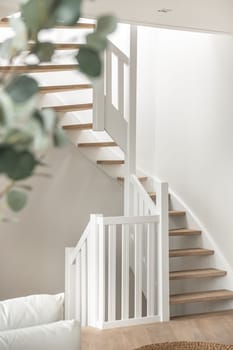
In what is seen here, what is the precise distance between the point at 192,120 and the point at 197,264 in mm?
1611

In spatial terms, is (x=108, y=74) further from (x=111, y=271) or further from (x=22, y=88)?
(x=22, y=88)

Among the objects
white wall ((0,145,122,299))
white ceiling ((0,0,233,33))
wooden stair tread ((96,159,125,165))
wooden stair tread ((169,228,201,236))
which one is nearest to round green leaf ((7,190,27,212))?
white ceiling ((0,0,233,33))

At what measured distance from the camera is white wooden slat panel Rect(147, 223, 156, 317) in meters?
5.68

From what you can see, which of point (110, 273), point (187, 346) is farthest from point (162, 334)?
point (110, 273)

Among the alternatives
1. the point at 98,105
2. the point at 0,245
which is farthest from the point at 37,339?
the point at 0,245

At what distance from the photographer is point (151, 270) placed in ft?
18.7

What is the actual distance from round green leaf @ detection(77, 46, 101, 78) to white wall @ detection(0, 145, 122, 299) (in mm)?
6173

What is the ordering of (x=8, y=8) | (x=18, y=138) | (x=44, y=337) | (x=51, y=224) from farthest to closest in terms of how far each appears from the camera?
(x=51, y=224) < (x=8, y=8) < (x=44, y=337) < (x=18, y=138)

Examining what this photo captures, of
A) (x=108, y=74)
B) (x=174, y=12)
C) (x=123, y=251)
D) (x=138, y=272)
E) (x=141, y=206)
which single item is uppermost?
(x=174, y=12)

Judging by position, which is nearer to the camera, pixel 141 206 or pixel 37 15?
pixel 37 15

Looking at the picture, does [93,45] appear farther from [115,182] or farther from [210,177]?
[115,182]

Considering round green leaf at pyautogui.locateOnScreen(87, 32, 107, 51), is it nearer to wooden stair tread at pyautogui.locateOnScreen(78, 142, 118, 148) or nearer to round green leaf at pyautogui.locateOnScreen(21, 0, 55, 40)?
round green leaf at pyautogui.locateOnScreen(21, 0, 55, 40)

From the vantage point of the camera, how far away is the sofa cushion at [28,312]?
2709mm

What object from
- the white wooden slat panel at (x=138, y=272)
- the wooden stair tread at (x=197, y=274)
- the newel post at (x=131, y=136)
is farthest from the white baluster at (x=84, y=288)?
the wooden stair tread at (x=197, y=274)
